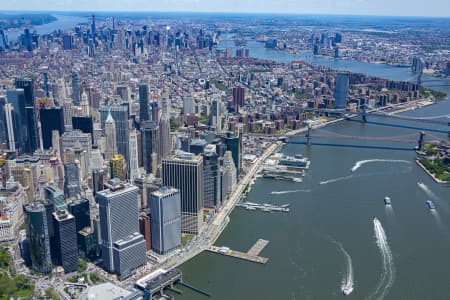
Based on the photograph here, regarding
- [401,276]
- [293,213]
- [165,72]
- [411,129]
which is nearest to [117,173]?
[293,213]

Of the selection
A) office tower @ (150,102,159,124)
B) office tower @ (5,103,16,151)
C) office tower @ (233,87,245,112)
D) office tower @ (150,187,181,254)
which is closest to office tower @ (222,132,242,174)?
office tower @ (150,187,181,254)

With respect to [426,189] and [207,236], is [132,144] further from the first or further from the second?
[426,189]

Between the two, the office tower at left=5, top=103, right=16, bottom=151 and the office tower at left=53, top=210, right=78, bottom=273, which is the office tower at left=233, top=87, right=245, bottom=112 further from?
the office tower at left=53, top=210, right=78, bottom=273

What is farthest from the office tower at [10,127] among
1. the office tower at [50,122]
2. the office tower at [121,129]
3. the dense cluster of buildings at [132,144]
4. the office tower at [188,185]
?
the office tower at [188,185]

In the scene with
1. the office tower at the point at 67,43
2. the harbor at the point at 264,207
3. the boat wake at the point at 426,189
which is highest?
the office tower at the point at 67,43

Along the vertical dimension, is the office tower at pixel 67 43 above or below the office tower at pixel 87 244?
above

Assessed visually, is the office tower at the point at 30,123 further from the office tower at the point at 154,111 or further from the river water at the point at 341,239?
the river water at the point at 341,239

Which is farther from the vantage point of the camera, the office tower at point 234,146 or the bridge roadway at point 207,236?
the office tower at point 234,146
